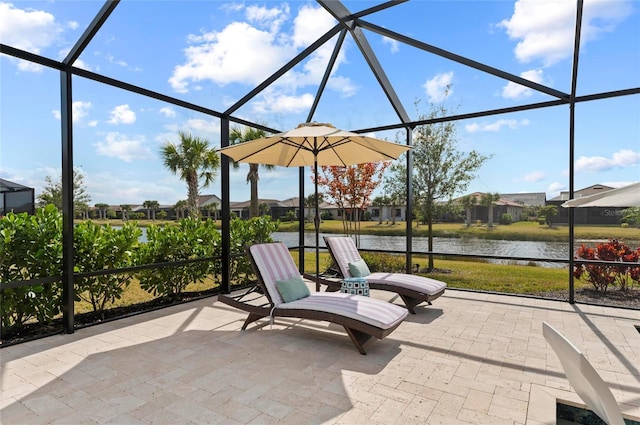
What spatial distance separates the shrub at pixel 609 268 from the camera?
7.30 m

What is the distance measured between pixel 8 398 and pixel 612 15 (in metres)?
10.2

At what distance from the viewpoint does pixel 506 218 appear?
31.6 feet

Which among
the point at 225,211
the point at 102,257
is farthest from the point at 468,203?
the point at 102,257

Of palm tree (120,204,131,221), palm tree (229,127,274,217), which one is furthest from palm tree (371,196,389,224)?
palm tree (120,204,131,221)

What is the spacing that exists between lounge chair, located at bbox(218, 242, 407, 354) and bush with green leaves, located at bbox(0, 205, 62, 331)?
7.46 ft

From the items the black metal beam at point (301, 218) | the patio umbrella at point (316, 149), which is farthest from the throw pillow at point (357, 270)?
the black metal beam at point (301, 218)

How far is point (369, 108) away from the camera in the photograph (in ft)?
29.6

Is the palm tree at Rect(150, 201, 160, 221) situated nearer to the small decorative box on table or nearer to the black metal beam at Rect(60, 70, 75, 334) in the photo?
the black metal beam at Rect(60, 70, 75, 334)

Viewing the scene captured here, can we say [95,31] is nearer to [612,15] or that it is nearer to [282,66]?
[282,66]

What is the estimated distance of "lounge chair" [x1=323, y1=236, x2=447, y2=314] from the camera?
563 cm

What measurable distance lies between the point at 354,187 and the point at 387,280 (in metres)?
5.67

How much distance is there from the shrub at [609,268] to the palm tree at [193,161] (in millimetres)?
9970

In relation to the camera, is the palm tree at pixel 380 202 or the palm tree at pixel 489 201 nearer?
the palm tree at pixel 489 201

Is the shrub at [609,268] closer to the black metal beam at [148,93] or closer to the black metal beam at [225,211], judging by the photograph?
the black metal beam at [225,211]
